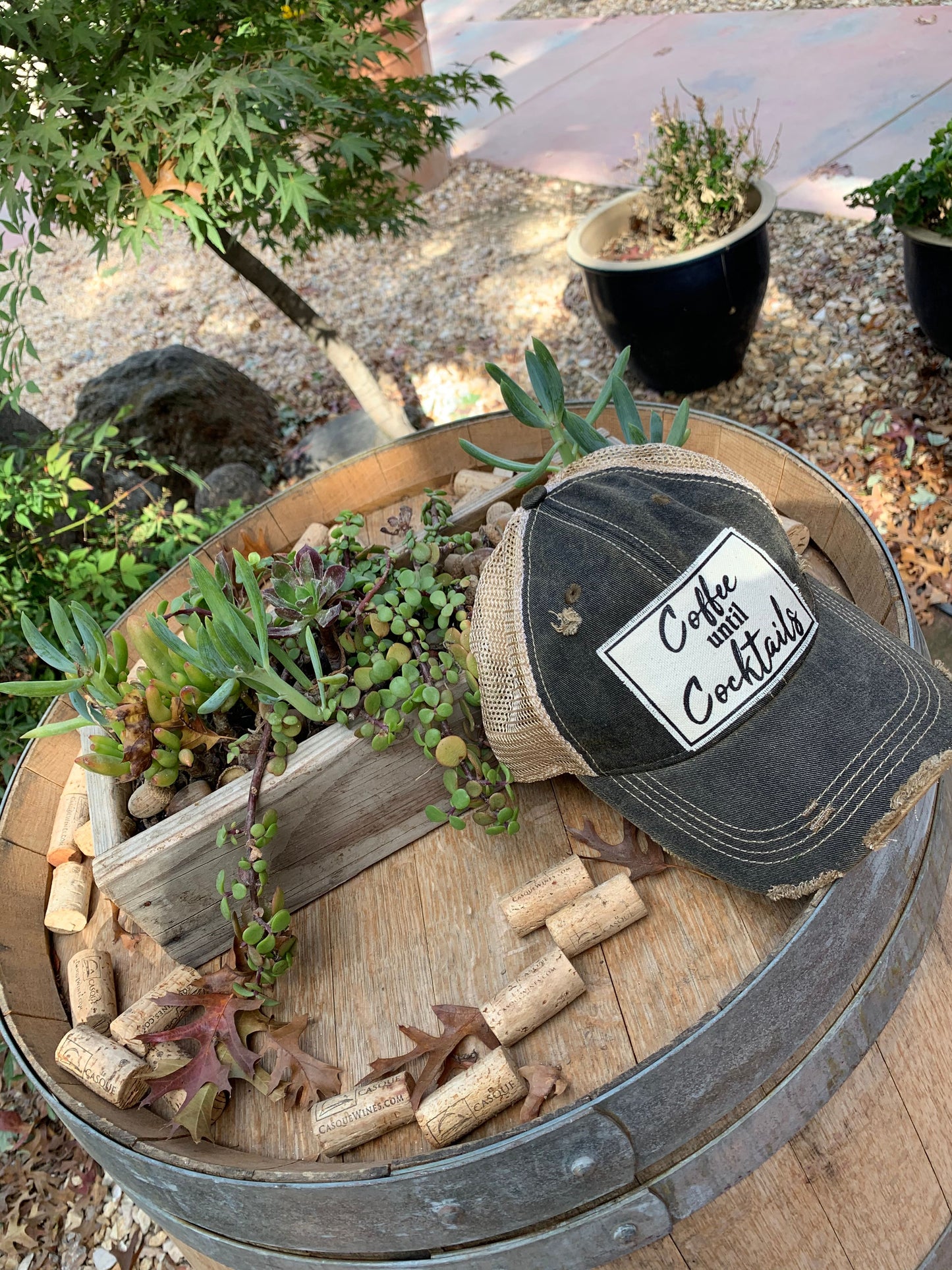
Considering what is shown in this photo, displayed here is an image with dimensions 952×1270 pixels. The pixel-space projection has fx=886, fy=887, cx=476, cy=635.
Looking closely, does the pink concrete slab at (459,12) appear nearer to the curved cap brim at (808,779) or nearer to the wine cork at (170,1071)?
the curved cap brim at (808,779)

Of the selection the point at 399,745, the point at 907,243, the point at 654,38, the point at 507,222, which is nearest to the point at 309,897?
the point at 399,745

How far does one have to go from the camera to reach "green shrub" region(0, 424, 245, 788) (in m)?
2.49

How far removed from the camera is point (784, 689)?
1021 millimetres

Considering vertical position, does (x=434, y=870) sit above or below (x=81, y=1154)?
above

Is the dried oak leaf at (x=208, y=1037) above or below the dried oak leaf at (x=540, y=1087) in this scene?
above

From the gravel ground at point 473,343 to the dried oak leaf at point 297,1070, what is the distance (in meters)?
1.12

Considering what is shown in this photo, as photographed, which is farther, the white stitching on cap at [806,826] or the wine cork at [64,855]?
the wine cork at [64,855]

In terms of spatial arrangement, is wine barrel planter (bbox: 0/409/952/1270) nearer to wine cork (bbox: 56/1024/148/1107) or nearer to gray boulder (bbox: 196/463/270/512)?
wine cork (bbox: 56/1024/148/1107)

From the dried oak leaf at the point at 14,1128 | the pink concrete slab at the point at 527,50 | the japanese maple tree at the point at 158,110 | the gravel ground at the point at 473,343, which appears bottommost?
the dried oak leaf at the point at 14,1128

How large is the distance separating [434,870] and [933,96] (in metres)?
4.83

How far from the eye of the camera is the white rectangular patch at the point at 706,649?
994 mm

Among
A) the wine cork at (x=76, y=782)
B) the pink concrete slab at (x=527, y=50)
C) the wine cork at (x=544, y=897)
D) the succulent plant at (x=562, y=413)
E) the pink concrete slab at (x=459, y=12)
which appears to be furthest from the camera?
the pink concrete slab at (x=459, y=12)

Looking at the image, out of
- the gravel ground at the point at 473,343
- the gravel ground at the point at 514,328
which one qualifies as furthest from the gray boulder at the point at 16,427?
the gravel ground at the point at 473,343

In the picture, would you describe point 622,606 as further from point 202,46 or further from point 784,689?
point 202,46
